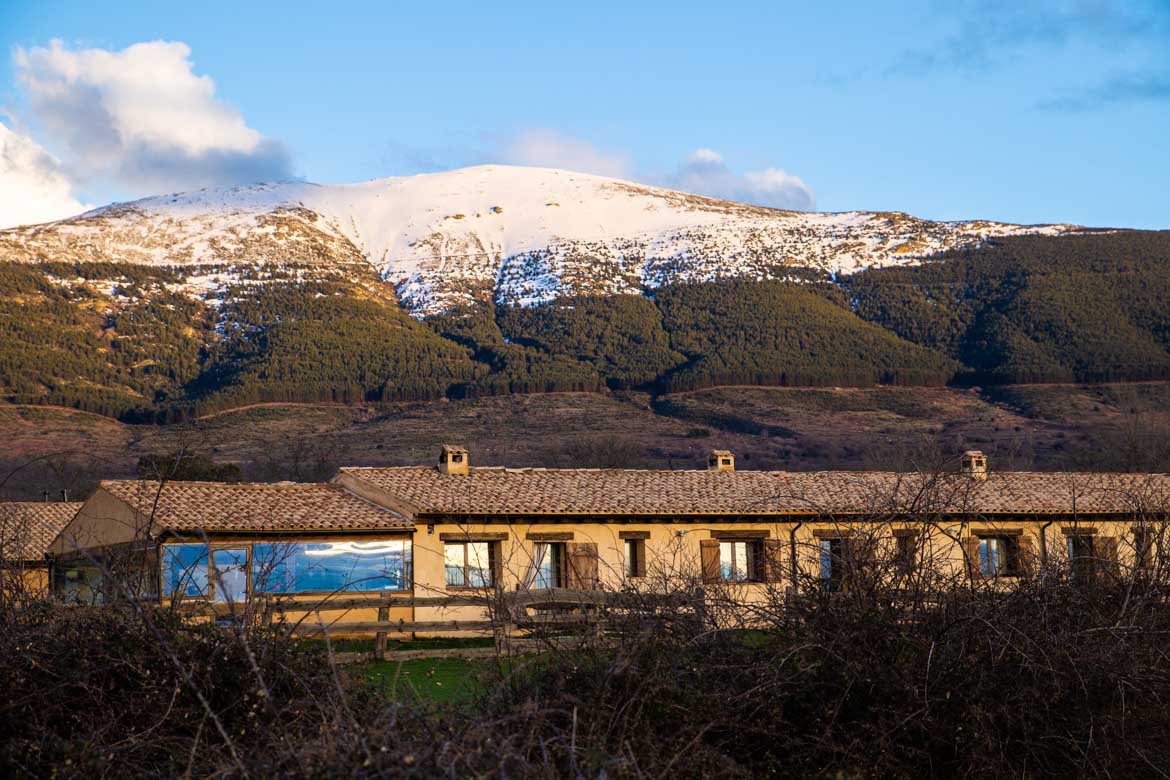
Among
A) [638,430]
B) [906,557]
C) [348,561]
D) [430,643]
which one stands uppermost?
[906,557]

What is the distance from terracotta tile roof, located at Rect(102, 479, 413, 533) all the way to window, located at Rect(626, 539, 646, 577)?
4.38m

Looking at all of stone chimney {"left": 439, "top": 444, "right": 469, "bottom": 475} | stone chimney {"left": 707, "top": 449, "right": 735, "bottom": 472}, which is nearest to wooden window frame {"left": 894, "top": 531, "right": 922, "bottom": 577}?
stone chimney {"left": 439, "top": 444, "right": 469, "bottom": 475}

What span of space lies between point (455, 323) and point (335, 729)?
113696mm

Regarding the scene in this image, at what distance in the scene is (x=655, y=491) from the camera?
27.7 metres

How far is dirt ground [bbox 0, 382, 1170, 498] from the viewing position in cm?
6046

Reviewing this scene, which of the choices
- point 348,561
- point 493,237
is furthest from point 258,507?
point 493,237

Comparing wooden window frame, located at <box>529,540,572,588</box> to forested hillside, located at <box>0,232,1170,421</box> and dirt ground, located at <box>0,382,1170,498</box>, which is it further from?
forested hillside, located at <box>0,232,1170,421</box>

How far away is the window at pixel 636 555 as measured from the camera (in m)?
26.0

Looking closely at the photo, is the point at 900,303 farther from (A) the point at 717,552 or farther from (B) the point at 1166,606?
(B) the point at 1166,606

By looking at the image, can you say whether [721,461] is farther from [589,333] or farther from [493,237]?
[493,237]

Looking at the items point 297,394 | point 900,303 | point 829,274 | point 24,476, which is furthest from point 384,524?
point 829,274

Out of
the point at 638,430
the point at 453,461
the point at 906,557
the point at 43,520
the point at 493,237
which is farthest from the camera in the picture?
the point at 493,237

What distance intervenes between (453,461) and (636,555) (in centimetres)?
482

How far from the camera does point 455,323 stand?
387 ft
